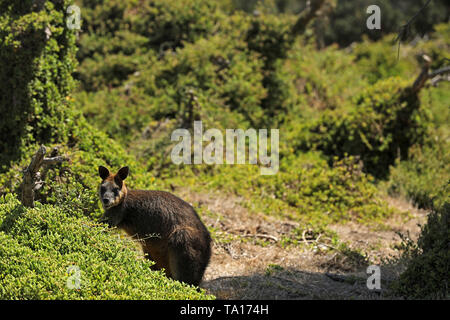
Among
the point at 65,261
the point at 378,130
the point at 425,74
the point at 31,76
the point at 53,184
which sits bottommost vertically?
the point at 65,261

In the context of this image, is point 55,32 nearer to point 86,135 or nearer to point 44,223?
point 86,135

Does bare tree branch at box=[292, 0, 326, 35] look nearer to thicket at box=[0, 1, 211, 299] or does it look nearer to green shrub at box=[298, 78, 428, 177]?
green shrub at box=[298, 78, 428, 177]

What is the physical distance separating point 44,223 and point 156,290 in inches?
62.8

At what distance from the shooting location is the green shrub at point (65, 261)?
205 inches

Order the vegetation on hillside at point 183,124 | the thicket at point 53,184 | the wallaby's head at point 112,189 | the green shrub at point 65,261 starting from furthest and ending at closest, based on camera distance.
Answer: the wallaby's head at point 112,189
the vegetation on hillside at point 183,124
the thicket at point 53,184
the green shrub at point 65,261

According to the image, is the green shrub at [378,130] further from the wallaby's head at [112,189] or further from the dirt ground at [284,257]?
the wallaby's head at [112,189]

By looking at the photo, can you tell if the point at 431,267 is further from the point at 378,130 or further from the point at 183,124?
the point at 183,124

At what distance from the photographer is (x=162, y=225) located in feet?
21.9

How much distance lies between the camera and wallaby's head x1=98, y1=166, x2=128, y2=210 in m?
6.59

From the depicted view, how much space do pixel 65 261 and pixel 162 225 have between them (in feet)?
4.59

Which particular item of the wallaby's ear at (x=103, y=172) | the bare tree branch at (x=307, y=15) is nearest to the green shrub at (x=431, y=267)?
the wallaby's ear at (x=103, y=172)

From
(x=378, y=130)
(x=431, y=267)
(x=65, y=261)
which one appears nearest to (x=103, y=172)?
(x=65, y=261)

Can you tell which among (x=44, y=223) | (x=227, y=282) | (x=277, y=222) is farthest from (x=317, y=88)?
(x=44, y=223)

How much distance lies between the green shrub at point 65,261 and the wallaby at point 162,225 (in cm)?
30
